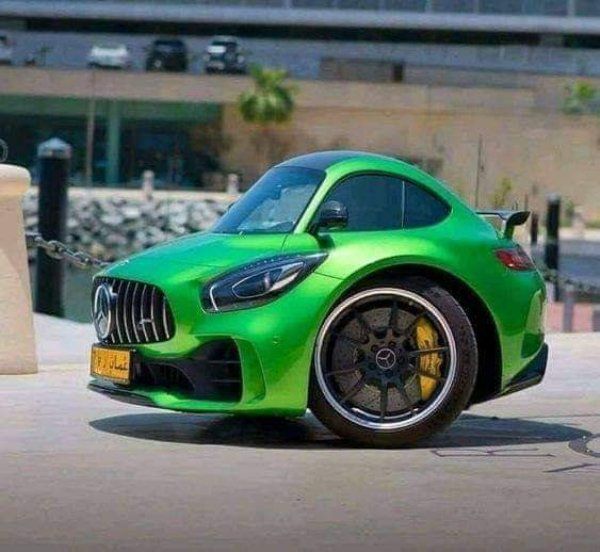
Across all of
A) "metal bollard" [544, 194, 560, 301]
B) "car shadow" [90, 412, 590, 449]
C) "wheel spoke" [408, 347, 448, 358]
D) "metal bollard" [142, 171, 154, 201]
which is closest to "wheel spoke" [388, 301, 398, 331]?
"wheel spoke" [408, 347, 448, 358]

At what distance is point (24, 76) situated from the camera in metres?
92.7

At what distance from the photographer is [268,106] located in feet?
293

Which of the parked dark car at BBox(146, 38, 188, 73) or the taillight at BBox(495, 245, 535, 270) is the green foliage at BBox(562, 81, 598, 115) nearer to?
the parked dark car at BBox(146, 38, 188, 73)

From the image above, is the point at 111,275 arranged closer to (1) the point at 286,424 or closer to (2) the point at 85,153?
(1) the point at 286,424

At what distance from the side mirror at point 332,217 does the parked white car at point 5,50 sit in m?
85.2

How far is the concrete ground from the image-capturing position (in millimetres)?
7449

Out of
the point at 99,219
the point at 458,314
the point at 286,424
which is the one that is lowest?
the point at 99,219

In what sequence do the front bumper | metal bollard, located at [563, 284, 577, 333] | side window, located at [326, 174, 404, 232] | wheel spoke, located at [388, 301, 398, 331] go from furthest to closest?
metal bollard, located at [563, 284, 577, 333]
side window, located at [326, 174, 404, 232]
wheel spoke, located at [388, 301, 398, 331]
the front bumper

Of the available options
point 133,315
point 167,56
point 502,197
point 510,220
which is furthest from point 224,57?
point 133,315

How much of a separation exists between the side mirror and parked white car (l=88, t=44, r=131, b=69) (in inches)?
3275

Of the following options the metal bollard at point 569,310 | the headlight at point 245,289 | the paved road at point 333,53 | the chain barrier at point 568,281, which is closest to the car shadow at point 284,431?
the headlight at point 245,289

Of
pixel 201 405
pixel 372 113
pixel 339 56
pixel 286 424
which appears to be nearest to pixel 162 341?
pixel 201 405

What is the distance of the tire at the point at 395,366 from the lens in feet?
31.8

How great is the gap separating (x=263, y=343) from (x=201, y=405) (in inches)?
16.5
